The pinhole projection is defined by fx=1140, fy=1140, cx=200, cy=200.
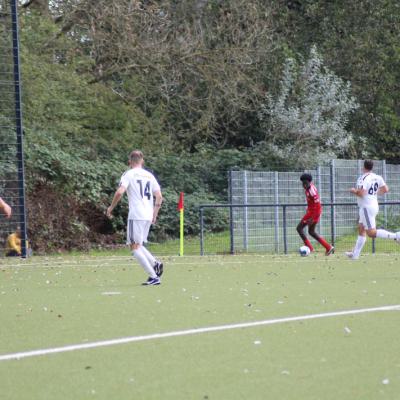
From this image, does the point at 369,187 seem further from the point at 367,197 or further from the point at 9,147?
the point at 9,147

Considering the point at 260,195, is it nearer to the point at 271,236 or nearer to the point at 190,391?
the point at 271,236

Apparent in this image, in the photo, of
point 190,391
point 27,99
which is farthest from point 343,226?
point 190,391

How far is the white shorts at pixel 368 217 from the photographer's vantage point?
19578 mm

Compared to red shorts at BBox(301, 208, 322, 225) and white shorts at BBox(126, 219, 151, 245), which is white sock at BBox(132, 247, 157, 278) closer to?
white shorts at BBox(126, 219, 151, 245)

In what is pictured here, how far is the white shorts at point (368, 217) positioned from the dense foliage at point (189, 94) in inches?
378

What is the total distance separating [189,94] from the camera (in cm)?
3350

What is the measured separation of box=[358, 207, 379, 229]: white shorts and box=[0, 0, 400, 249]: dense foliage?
9.61 metres

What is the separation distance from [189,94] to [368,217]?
14.6 metres

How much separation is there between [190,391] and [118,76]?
27.0 metres

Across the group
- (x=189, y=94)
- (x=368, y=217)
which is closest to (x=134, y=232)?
(x=368, y=217)

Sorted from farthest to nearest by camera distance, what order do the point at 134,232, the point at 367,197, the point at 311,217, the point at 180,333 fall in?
the point at 311,217 → the point at 367,197 → the point at 134,232 → the point at 180,333

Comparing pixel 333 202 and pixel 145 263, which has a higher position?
pixel 333 202

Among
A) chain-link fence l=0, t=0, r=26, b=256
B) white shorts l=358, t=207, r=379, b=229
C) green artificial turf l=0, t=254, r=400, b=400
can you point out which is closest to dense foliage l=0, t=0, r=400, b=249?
chain-link fence l=0, t=0, r=26, b=256

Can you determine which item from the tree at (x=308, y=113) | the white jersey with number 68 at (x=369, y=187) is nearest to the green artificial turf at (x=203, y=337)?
the white jersey with number 68 at (x=369, y=187)
